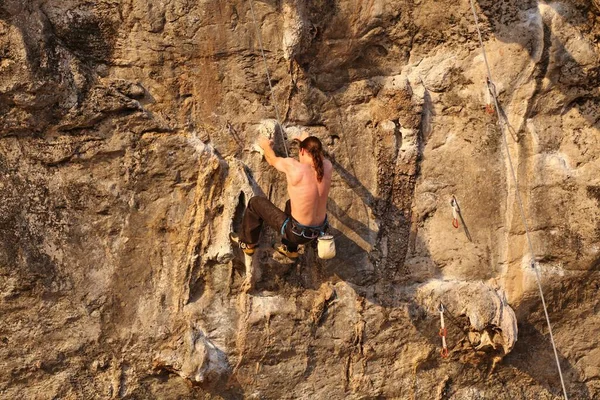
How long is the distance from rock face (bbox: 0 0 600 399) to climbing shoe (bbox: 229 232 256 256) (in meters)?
0.12

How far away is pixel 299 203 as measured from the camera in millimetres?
6094

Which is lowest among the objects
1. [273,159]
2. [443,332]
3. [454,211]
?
[443,332]

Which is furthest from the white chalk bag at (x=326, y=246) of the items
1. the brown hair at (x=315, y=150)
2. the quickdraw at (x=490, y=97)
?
the quickdraw at (x=490, y=97)

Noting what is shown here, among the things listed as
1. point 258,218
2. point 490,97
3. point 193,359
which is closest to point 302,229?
point 258,218

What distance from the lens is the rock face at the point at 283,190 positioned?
20.6ft

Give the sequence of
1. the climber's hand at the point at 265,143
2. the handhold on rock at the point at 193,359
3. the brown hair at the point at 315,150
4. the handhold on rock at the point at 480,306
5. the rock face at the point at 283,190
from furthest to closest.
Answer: the handhold on rock at the point at 480,306 < the handhold on rock at the point at 193,359 < the climber's hand at the point at 265,143 < the rock face at the point at 283,190 < the brown hair at the point at 315,150

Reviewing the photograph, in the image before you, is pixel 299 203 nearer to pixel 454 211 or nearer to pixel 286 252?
pixel 286 252

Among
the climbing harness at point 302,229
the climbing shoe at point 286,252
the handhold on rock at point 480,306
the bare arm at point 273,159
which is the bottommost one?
the handhold on rock at point 480,306

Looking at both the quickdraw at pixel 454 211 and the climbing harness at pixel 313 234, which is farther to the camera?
the quickdraw at pixel 454 211

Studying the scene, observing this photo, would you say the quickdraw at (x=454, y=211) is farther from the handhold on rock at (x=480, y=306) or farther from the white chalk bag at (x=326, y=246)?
the white chalk bag at (x=326, y=246)

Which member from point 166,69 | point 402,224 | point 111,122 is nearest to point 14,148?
point 111,122

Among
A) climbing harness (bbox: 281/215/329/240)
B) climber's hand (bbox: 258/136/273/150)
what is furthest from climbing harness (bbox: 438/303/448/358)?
climber's hand (bbox: 258/136/273/150)

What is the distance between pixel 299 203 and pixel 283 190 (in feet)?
2.17

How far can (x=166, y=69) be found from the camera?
639 centimetres
